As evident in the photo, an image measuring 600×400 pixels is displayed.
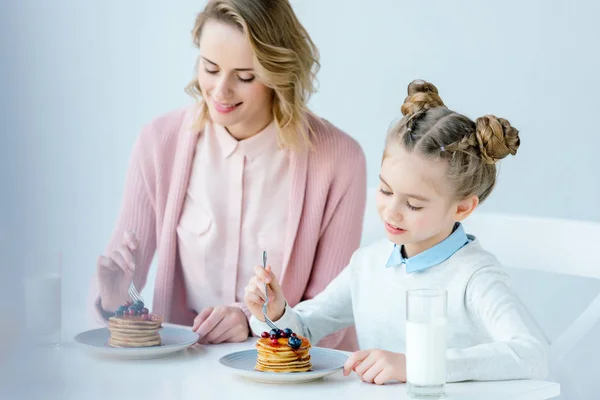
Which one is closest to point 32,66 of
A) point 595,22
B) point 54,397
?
point 54,397

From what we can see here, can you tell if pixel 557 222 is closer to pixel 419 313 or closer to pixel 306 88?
pixel 306 88

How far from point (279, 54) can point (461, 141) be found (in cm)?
59

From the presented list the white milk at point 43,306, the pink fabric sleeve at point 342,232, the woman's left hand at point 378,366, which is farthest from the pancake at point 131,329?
the pink fabric sleeve at point 342,232

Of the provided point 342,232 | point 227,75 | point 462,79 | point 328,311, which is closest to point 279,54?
point 227,75

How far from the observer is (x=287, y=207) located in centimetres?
212

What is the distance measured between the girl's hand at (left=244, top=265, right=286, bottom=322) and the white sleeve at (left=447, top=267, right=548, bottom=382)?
359 millimetres

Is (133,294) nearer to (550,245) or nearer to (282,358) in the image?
(282,358)

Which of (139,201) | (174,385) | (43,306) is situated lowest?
(174,385)

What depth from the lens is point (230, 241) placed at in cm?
211

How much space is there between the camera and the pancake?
5.26 ft

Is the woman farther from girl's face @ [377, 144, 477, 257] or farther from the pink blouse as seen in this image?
girl's face @ [377, 144, 477, 257]

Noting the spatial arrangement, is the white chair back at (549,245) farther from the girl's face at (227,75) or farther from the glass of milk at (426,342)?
the glass of milk at (426,342)

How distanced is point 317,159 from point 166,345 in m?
0.66

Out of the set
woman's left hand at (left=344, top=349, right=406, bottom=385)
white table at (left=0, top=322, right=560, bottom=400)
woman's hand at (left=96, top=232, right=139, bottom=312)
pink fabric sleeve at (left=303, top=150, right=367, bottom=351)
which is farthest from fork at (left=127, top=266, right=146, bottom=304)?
pink fabric sleeve at (left=303, top=150, right=367, bottom=351)
